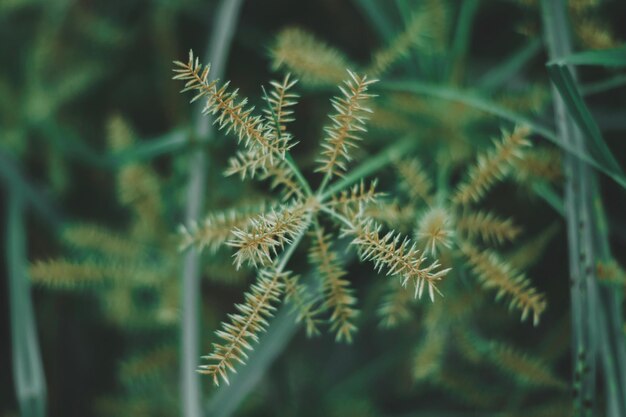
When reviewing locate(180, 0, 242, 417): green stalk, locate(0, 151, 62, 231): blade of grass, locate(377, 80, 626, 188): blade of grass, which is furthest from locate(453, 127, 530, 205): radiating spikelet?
locate(0, 151, 62, 231): blade of grass

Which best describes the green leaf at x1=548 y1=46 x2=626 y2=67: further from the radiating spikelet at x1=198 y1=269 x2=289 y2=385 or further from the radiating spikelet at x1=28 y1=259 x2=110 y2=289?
the radiating spikelet at x1=28 y1=259 x2=110 y2=289

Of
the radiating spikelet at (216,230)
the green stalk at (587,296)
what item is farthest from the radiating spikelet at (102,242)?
the green stalk at (587,296)

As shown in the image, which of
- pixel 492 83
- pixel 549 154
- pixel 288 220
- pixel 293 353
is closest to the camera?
pixel 288 220

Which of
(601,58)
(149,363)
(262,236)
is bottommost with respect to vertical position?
(149,363)

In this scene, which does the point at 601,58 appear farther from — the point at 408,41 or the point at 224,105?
the point at 224,105

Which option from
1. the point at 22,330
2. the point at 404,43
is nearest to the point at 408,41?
the point at 404,43

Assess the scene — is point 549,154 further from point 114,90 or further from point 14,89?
point 14,89

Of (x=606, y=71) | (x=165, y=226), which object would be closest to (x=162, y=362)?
(x=165, y=226)
